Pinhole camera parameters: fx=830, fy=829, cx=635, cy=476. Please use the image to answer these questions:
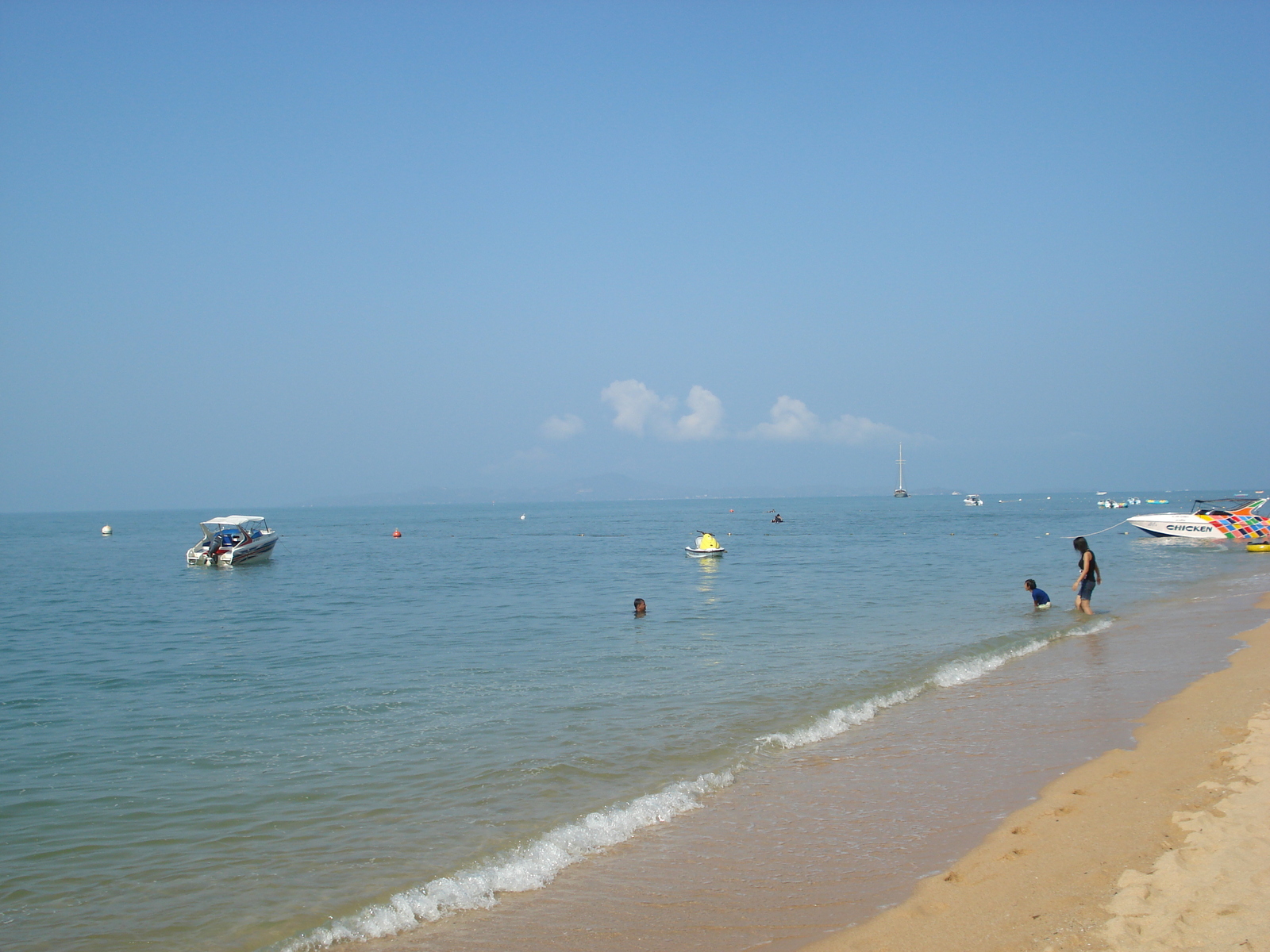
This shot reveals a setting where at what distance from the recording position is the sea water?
6.93 meters

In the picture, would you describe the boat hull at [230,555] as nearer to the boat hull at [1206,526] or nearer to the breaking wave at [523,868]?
the breaking wave at [523,868]

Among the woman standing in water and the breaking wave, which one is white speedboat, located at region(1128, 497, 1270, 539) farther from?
the breaking wave

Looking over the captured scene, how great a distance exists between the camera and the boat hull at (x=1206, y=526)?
44.6 meters

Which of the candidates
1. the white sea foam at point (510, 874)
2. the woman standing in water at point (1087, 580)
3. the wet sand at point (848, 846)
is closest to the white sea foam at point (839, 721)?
the wet sand at point (848, 846)

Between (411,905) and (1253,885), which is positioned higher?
(1253,885)

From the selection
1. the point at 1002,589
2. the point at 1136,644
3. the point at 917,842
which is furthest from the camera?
the point at 1002,589

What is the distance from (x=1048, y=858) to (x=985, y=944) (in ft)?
5.51

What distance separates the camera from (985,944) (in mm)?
5180

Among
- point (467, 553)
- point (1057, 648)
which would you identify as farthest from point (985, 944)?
point (467, 553)

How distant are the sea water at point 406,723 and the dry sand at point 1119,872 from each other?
112 inches

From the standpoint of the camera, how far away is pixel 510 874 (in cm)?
691

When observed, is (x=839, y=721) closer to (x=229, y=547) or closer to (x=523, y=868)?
(x=523, y=868)

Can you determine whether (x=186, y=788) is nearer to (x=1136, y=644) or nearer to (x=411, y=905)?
(x=411, y=905)

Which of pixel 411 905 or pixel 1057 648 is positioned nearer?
pixel 411 905
